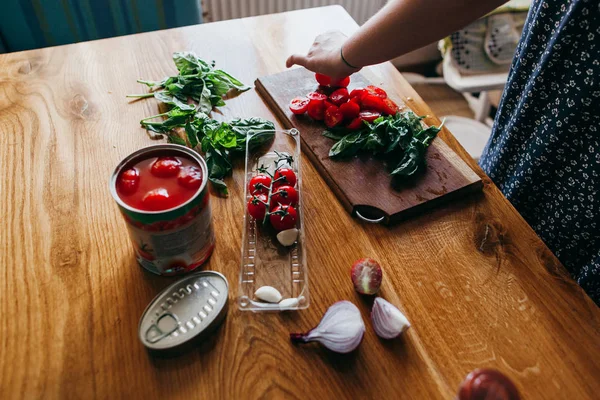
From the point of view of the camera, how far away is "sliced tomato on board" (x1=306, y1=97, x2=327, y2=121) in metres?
1.00

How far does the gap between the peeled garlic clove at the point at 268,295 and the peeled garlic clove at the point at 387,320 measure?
15 centimetres

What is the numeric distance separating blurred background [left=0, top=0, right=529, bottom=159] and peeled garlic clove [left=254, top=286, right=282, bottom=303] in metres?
1.24

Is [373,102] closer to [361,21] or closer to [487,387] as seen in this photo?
[487,387]

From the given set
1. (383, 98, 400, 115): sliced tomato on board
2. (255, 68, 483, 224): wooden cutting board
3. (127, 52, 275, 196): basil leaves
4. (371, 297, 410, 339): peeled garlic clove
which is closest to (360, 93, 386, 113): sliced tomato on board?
(383, 98, 400, 115): sliced tomato on board

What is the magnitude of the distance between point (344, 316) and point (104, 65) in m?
0.94

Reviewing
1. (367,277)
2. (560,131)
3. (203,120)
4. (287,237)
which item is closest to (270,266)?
(287,237)

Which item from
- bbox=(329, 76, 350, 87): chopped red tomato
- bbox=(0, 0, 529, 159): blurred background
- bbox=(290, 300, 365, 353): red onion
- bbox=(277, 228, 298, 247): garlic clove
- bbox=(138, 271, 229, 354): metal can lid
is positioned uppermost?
bbox=(329, 76, 350, 87): chopped red tomato

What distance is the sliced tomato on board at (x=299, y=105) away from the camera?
1.03 metres

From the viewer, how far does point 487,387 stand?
621 millimetres

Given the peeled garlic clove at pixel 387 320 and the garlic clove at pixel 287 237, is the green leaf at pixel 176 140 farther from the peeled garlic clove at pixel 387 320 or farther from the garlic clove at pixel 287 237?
the peeled garlic clove at pixel 387 320

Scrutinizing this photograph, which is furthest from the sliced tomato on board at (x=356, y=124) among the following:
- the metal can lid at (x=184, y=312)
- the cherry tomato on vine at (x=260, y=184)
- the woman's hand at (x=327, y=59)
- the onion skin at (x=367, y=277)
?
the metal can lid at (x=184, y=312)

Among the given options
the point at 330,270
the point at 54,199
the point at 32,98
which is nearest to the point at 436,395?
the point at 330,270

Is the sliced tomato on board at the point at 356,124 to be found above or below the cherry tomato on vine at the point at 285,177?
above

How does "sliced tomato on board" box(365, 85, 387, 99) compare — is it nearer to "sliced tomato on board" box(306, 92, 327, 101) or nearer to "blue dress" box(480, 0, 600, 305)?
"sliced tomato on board" box(306, 92, 327, 101)
